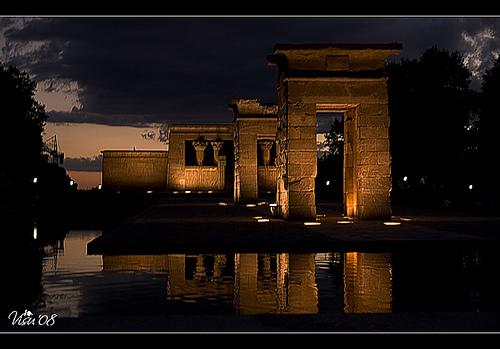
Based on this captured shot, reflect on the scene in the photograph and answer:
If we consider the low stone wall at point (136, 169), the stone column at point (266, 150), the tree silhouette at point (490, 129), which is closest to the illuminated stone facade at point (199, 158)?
the low stone wall at point (136, 169)

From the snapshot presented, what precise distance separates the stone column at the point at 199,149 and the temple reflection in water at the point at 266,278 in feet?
144

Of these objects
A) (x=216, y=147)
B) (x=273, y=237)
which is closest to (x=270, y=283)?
(x=273, y=237)

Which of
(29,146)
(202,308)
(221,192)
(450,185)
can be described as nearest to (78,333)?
(202,308)

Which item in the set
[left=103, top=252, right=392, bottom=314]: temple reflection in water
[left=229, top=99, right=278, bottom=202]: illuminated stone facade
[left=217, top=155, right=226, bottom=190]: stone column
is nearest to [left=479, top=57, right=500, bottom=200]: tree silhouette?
[left=229, top=99, right=278, bottom=202]: illuminated stone facade

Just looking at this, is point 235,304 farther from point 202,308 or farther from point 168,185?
point 168,185

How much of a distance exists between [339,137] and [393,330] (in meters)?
52.1

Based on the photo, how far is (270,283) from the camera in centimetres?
901

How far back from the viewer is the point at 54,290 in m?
8.48

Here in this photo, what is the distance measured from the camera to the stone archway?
20766 millimetres

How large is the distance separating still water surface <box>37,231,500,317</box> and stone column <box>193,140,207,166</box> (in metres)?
43.4

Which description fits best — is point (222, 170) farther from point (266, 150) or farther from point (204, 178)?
point (266, 150)

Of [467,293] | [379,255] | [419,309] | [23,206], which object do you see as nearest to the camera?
[419,309]

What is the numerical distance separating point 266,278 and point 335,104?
12530 millimetres

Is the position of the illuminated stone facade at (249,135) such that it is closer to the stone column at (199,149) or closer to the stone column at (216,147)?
the stone column at (216,147)
